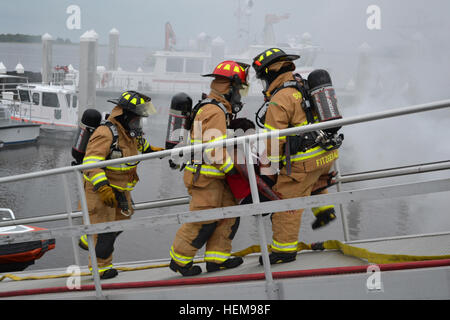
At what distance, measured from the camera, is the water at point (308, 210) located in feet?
34.9

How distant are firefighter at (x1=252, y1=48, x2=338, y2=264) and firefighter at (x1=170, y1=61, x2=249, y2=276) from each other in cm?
25

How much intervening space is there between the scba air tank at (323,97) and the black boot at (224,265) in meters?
1.16

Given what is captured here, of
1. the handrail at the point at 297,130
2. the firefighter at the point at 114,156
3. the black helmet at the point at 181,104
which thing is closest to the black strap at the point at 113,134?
the firefighter at the point at 114,156

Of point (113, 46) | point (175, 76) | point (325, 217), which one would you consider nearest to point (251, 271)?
point (325, 217)

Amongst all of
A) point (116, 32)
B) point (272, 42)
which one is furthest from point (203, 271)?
point (272, 42)

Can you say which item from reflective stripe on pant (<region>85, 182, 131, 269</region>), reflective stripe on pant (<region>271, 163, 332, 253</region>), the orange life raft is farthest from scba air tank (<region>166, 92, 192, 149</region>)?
the orange life raft

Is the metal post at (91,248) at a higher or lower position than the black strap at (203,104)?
lower

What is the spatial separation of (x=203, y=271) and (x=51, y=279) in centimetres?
132

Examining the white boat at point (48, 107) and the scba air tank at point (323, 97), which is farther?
the white boat at point (48, 107)

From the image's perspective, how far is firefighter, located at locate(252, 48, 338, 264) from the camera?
132 inches

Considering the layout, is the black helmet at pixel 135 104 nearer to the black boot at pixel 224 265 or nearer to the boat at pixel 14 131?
the black boot at pixel 224 265

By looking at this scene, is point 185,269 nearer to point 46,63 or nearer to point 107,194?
point 107,194

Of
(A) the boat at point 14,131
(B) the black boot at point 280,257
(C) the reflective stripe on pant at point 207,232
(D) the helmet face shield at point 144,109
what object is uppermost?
(D) the helmet face shield at point 144,109

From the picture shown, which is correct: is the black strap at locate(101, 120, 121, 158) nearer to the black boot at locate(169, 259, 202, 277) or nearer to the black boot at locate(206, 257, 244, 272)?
the black boot at locate(169, 259, 202, 277)
